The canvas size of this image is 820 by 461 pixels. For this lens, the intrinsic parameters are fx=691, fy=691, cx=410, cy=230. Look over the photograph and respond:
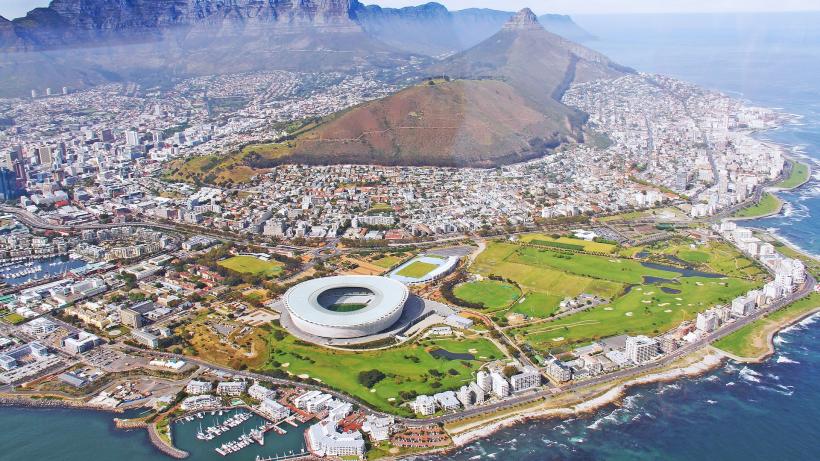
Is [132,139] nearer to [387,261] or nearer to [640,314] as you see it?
[387,261]

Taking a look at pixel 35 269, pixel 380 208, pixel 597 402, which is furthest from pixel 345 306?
pixel 35 269

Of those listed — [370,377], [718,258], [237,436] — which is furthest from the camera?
[718,258]

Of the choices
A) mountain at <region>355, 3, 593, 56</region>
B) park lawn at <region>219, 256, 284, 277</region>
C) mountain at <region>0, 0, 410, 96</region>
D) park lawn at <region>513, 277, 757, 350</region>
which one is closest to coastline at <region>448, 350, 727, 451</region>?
park lawn at <region>513, 277, 757, 350</region>

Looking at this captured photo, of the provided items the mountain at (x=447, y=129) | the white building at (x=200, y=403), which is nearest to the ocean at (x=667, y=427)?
the white building at (x=200, y=403)

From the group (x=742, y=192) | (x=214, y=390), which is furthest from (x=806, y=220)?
(x=214, y=390)

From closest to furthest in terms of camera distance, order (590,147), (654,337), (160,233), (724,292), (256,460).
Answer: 1. (256,460)
2. (654,337)
3. (724,292)
4. (160,233)
5. (590,147)

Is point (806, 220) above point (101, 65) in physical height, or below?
below

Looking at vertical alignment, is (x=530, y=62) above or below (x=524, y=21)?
below

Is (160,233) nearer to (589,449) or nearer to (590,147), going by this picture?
(589,449)
